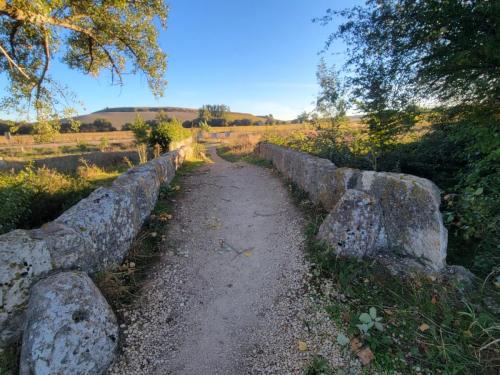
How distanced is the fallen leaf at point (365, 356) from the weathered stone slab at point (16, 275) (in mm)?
2687

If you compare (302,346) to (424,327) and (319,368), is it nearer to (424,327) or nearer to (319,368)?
(319,368)

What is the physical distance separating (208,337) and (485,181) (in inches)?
139

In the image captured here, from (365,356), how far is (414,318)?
0.60 metres

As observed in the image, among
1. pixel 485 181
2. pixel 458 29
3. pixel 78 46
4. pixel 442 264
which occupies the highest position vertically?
pixel 78 46

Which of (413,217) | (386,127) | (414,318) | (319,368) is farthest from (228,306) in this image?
(386,127)

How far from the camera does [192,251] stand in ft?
11.0

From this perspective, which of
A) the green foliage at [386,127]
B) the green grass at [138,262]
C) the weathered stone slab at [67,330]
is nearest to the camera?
the weathered stone slab at [67,330]

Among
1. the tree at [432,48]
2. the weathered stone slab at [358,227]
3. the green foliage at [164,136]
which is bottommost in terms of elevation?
the weathered stone slab at [358,227]

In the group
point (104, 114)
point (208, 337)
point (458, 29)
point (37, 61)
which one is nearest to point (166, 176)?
point (208, 337)

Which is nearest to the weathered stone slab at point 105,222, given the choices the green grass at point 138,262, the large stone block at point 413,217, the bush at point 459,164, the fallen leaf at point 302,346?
the green grass at point 138,262

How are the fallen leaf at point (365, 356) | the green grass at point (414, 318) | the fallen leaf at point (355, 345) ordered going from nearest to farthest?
the green grass at point (414, 318), the fallen leaf at point (365, 356), the fallen leaf at point (355, 345)

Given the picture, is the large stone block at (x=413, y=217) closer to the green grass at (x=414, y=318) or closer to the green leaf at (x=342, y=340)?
the green grass at (x=414, y=318)

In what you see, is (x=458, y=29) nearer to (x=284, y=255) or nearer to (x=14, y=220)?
(x=284, y=255)

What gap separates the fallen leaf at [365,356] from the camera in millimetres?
1801
